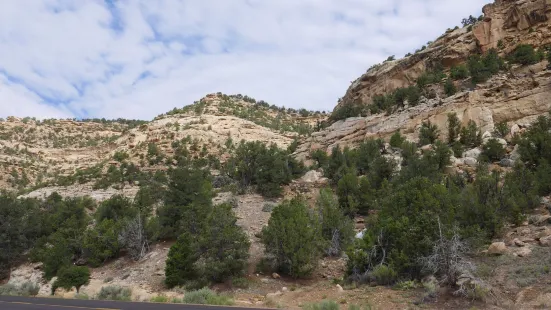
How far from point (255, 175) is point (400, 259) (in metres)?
18.6

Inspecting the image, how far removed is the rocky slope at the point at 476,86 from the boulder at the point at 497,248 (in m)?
19.5

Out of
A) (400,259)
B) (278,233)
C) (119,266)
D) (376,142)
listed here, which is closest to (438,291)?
(400,259)

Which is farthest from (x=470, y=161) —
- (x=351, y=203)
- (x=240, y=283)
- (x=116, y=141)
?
(x=116, y=141)

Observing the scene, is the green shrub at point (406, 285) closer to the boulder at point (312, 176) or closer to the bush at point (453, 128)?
the boulder at point (312, 176)

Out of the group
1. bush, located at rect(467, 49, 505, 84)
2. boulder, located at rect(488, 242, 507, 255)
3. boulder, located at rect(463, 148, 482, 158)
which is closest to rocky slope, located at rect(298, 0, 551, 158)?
bush, located at rect(467, 49, 505, 84)

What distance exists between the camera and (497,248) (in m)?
13.3

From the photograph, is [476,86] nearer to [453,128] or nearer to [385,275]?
[453,128]

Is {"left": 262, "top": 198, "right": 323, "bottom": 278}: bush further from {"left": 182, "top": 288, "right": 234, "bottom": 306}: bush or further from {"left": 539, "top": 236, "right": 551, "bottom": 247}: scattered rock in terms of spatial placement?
{"left": 539, "top": 236, "right": 551, "bottom": 247}: scattered rock

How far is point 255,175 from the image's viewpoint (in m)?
31.6

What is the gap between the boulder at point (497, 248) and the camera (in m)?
13.2

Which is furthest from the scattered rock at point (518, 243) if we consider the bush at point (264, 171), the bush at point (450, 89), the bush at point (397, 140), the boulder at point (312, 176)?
the bush at point (450, 89)

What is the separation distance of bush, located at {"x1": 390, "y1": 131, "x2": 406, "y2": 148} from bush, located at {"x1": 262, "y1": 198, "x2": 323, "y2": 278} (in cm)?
1665

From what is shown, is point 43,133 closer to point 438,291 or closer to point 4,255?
point 4,255

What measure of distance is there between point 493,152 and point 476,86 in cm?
1081
